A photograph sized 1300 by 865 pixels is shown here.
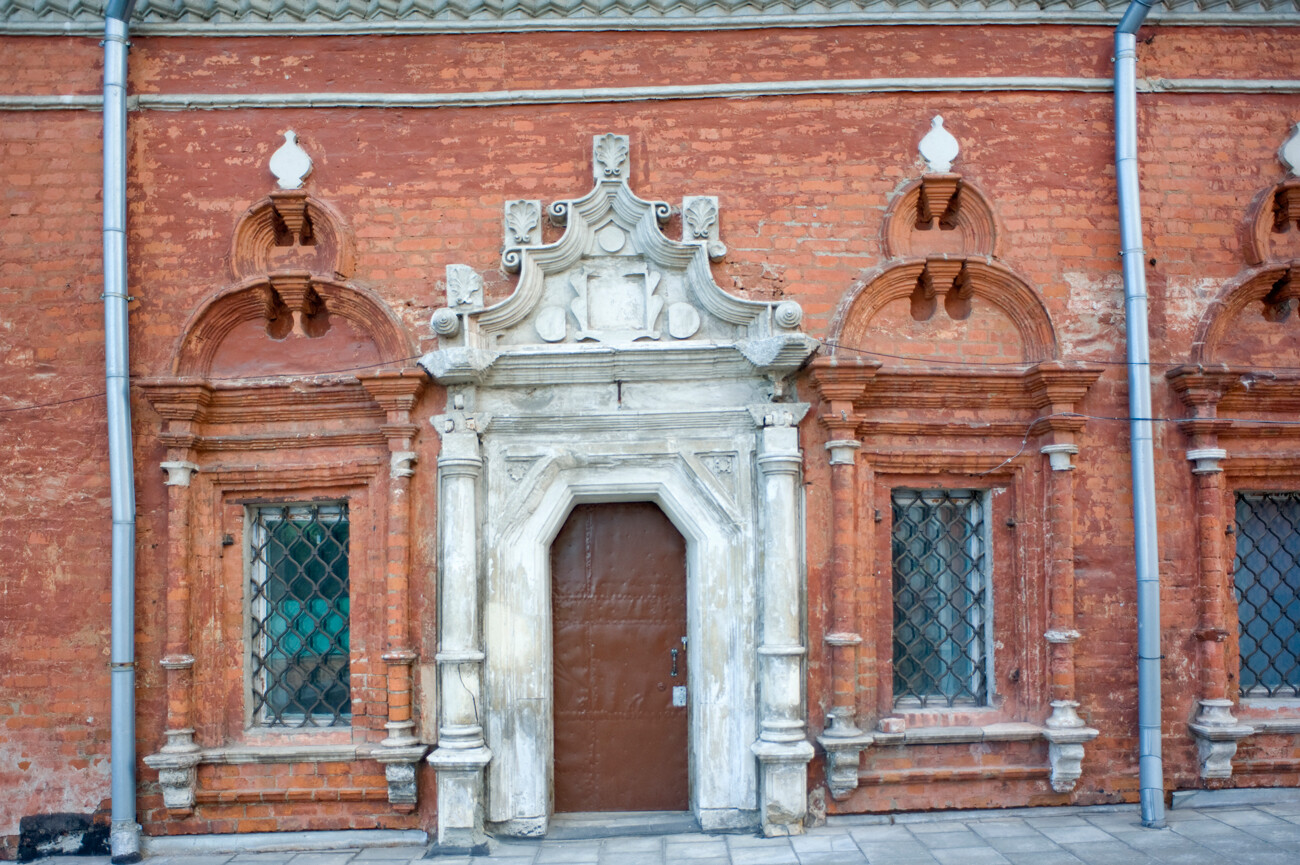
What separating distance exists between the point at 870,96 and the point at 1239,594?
388cm

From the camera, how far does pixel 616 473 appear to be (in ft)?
20.0

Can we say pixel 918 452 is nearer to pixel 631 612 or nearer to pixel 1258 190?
pixel 631 612

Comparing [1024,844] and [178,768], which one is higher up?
[178,768]

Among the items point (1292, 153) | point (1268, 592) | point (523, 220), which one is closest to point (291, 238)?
A: point (523, 220)

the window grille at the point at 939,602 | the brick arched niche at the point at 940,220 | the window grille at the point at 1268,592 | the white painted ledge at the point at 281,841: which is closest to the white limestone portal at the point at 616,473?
the white painted ledge at the point at 281,841

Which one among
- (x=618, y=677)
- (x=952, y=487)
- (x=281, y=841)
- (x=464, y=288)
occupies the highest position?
(x=464, y=288)

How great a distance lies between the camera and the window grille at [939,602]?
20.5ft

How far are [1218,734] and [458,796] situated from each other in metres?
4.45

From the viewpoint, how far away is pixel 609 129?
634 cm

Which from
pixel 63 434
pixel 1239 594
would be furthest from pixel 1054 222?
pixel 63 434

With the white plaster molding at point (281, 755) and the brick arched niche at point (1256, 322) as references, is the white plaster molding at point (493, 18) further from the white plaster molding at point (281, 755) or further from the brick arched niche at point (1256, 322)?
the white plaster molding at point (281, 755)

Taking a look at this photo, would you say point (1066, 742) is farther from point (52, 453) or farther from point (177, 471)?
point (52, 453)

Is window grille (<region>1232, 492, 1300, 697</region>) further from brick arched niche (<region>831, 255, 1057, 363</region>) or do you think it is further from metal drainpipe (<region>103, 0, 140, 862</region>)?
metal drainpipe (<region>103, 0, 140, 862</region>)

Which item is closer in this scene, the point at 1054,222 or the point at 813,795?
the point at 813,795
